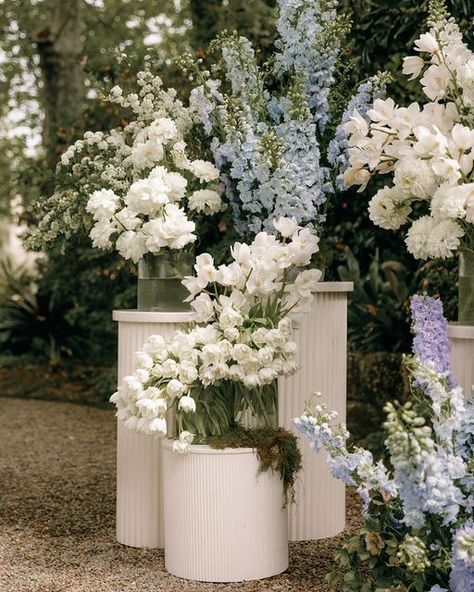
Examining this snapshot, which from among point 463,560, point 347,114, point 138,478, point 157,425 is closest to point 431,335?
point 463,560

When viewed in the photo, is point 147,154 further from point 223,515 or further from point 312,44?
point 223,515

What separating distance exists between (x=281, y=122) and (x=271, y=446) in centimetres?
137

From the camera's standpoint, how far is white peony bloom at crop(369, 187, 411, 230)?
10.2ft

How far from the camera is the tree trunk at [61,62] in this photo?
29.9 feet

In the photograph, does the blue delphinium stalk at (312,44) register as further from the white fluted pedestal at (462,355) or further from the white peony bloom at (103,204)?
the white fluted pedestal at (462,355)

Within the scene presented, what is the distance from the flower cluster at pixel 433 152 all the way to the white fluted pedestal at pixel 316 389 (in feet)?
2.46

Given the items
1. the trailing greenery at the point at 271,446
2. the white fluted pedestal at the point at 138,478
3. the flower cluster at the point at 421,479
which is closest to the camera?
the flower cluster at the point at 421,479

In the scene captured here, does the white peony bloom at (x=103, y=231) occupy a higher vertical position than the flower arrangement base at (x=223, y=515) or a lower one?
higher

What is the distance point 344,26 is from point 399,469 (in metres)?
2.16

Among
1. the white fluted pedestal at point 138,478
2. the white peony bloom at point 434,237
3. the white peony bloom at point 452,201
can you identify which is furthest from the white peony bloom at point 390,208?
the white fluted pedestal at point 138,478

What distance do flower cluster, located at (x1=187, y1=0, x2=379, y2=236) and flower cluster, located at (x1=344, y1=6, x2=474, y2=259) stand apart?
0.38 metres

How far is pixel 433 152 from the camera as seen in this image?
2869mm

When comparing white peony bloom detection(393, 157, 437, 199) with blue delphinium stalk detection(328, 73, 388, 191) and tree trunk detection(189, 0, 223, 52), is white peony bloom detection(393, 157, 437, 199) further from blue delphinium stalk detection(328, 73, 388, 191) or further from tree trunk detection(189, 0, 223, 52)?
tree trunk detection(189, 0, 223, 52)

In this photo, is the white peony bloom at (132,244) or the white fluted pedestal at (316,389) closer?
the white peony bloom at (132,244)
